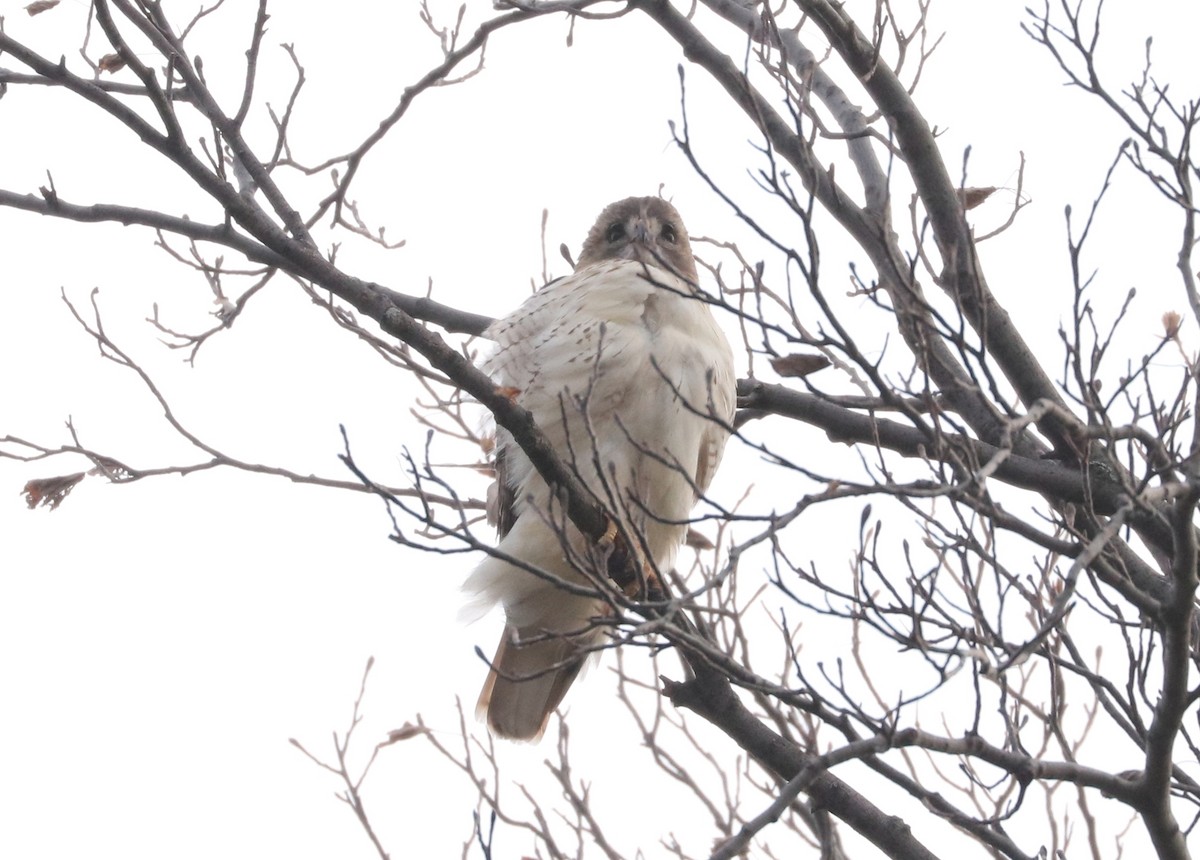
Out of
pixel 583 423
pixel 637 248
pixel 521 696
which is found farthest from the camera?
pixel 637 248

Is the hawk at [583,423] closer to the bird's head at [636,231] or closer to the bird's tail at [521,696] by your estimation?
the bird's tail at [521,696]

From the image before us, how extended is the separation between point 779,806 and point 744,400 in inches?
85.6

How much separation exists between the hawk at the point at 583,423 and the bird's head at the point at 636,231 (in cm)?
57

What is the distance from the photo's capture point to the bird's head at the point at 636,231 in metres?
5.62

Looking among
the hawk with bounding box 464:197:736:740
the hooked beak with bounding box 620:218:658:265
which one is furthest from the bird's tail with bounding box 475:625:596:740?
the hooked beak with bounding box 620:218:658:265

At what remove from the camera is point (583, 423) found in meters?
4.29

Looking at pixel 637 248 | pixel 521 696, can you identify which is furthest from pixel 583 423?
pixel 637 248

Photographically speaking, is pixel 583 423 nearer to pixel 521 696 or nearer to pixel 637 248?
pixel 521 696

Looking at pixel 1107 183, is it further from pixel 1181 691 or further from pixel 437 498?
pixel 437 498

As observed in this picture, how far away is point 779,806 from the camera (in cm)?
250

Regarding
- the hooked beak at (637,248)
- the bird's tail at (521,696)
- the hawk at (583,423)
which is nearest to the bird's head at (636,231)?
the hooked beak at (637,248)

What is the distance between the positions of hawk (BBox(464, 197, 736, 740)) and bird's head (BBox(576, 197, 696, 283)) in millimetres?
569

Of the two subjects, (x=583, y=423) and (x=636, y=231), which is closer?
(x=583, y=423)

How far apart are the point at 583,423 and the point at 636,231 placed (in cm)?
149
